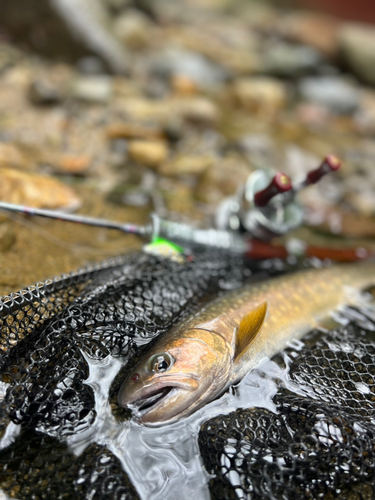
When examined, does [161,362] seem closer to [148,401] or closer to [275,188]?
[148,401]

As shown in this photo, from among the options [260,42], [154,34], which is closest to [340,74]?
[260,42]

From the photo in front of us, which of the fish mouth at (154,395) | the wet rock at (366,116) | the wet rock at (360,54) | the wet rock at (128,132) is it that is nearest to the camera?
the fish mouth at (154,395)

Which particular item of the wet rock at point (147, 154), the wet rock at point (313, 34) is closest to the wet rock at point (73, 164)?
the wet rock at point (147, 154)

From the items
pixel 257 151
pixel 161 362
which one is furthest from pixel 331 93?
pixel 161 362

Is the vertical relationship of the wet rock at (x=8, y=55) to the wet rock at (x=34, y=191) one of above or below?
above

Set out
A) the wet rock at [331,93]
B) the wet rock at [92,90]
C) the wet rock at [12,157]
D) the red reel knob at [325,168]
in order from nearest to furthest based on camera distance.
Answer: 1. the red reel knob at [325,168]
2. the wet rock at [12,157]
3. the wet rock at [92,90]
4. the wet rock at [331,93]

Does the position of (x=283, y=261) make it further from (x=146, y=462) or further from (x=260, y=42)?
(x=260, y=42)

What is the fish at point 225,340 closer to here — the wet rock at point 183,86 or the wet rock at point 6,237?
the wet rock at point 6,237
